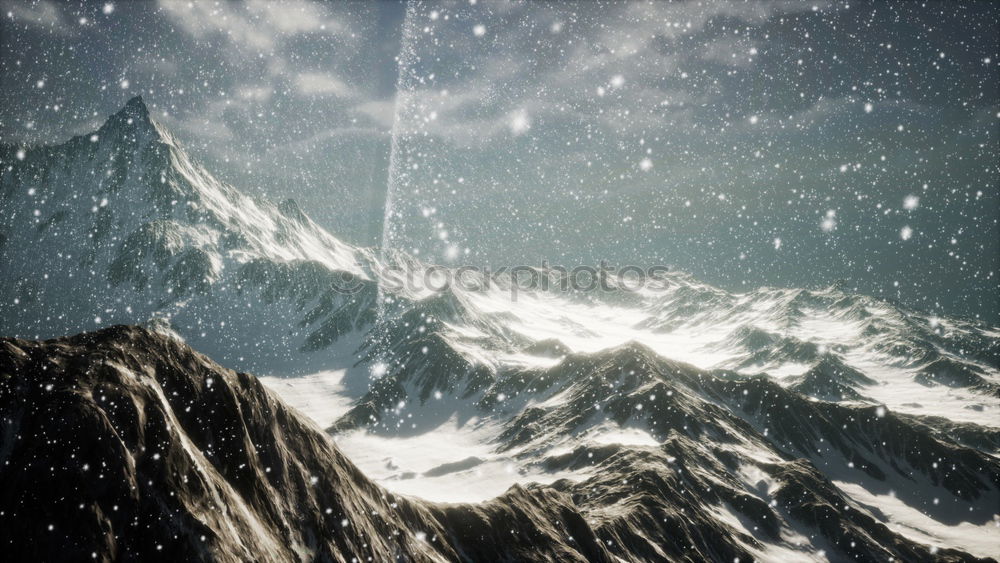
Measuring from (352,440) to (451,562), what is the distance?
13968 cm

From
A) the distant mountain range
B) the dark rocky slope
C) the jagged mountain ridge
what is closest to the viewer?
the dark rocky slope

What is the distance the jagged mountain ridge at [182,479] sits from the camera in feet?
47.3

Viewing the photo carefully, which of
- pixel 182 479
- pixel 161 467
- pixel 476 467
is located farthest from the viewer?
pixel 476 467

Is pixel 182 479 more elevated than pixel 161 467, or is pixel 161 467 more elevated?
pixel 161 467

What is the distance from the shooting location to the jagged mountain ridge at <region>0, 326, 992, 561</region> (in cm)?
1441

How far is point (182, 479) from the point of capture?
17.5 metres

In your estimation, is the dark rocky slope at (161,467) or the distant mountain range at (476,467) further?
the distant mountain range at (476,467)

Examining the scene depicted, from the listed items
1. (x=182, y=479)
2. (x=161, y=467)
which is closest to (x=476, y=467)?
(x=182, y=479)

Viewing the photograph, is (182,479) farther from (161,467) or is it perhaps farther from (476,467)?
(476,467)

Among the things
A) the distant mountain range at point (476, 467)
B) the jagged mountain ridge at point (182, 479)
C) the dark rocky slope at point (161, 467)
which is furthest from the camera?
the distant mountain range at point (476, 467)

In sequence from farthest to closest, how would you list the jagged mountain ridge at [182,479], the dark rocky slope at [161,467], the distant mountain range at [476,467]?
the distant mountain range at [476,467], the jagged mountain ridge at [182,479], the dark rocky slope at [161,467]

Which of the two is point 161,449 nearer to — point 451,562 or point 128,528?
point 128,528

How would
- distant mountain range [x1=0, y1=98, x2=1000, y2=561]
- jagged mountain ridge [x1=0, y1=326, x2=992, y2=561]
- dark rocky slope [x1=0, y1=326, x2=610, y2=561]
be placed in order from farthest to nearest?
distant mountain range [x1=0, y1=98, x2=1000, y2=561], jagged mountain ridge [x1=0, y1=326, x2=992, y2=561], dark rocky slope [x1=0, y1=326, x2=610, y2=561]

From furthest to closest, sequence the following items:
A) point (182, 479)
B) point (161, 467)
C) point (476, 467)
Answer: point (476, 467) < point (182, 479) < point (161, 467)
